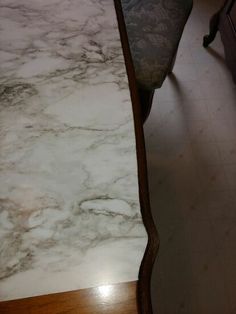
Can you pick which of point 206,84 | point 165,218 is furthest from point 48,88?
point 206,84

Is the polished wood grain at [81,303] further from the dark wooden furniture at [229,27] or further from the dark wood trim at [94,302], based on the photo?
the dark wooden furniture at [229,27]

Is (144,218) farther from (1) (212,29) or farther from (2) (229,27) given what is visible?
(1) (212,29)

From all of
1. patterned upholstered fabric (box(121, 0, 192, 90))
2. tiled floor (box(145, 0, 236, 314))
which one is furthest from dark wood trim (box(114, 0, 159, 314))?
tiled floor (box(145, 0, 236, 314))

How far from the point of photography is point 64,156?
0.74 m

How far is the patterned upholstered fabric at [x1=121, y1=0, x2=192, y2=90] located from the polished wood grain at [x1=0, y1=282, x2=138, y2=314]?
79 centimetres

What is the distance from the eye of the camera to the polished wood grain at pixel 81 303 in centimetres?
58

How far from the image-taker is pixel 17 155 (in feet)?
2.41

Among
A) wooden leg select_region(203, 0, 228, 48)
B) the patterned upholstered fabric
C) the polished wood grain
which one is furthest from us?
wooden leg select_region(203, 0, 228, 48)

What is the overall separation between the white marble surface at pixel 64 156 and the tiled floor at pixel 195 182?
679 millimetres

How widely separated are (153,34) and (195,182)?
2.25 feet

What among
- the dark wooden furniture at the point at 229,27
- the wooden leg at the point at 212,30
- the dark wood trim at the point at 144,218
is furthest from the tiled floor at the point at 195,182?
the dark wood trim at the point at 144,218

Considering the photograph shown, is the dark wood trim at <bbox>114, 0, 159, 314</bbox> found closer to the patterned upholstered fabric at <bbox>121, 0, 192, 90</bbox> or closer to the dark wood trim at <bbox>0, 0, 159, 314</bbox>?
the dark wood trim at <bbox>0, 0, 159, 314</bbox>

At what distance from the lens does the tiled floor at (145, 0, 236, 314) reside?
1.22 metres

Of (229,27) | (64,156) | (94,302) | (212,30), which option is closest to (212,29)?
(212,30)
